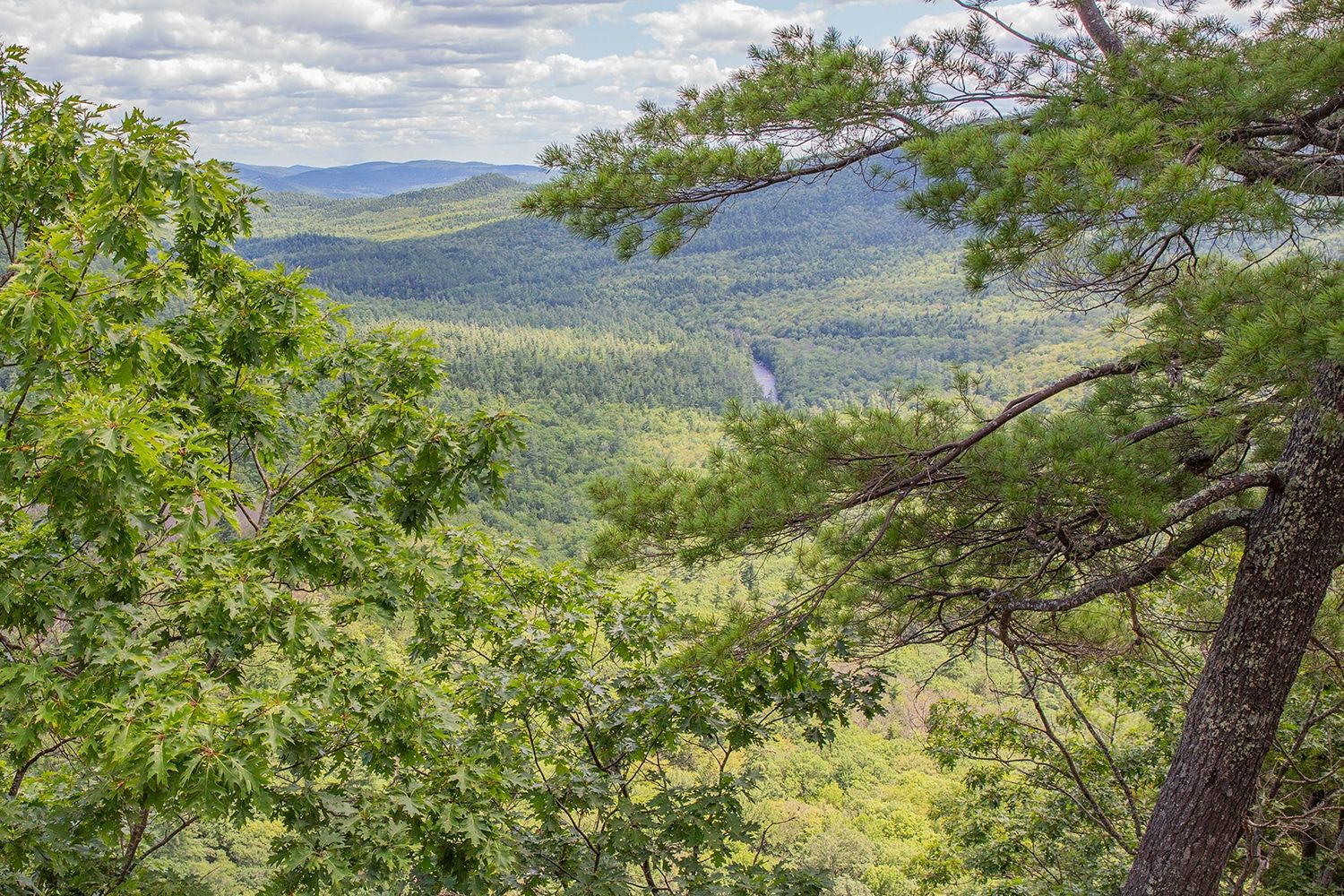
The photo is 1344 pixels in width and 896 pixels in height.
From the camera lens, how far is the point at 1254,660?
321 cm

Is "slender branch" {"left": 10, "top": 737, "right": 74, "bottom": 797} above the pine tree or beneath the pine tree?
beneath

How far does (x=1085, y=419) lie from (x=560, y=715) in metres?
2.76

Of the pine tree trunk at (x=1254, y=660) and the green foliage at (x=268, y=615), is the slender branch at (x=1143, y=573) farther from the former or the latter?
the green foliage at (x=268, y=615)

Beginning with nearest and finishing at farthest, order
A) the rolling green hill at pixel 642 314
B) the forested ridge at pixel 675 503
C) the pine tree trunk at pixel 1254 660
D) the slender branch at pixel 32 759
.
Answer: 1. the forested ridge at pixel 675 503
2. the slender branch at pixel 32 759
3. the pine tree trunk at pixel 1254 660
4. the rolling green hill at pixel 642 314

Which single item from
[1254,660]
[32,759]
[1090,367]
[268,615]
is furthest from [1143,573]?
[32,759]

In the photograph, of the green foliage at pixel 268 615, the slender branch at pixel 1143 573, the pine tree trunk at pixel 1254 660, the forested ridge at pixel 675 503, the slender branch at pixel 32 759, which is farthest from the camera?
the slender branch at pixel 1143 573

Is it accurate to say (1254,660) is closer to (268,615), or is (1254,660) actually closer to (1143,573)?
(1143,573)

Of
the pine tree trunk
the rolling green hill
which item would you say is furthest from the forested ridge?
the rolling green hill

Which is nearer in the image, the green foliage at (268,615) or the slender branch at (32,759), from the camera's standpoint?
the green foliage at (268,615)

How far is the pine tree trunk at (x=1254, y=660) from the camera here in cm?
317

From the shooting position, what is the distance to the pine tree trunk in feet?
10.4

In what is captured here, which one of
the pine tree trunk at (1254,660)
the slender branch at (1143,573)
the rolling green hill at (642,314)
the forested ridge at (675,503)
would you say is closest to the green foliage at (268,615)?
A: the forested ridge at (675,503)

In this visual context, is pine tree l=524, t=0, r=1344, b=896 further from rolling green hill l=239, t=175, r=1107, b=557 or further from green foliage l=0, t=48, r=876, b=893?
rolling green hill l=239, t=175, r=1107, b=557

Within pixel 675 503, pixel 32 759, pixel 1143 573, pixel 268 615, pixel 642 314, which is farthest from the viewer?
pixel 642 314
